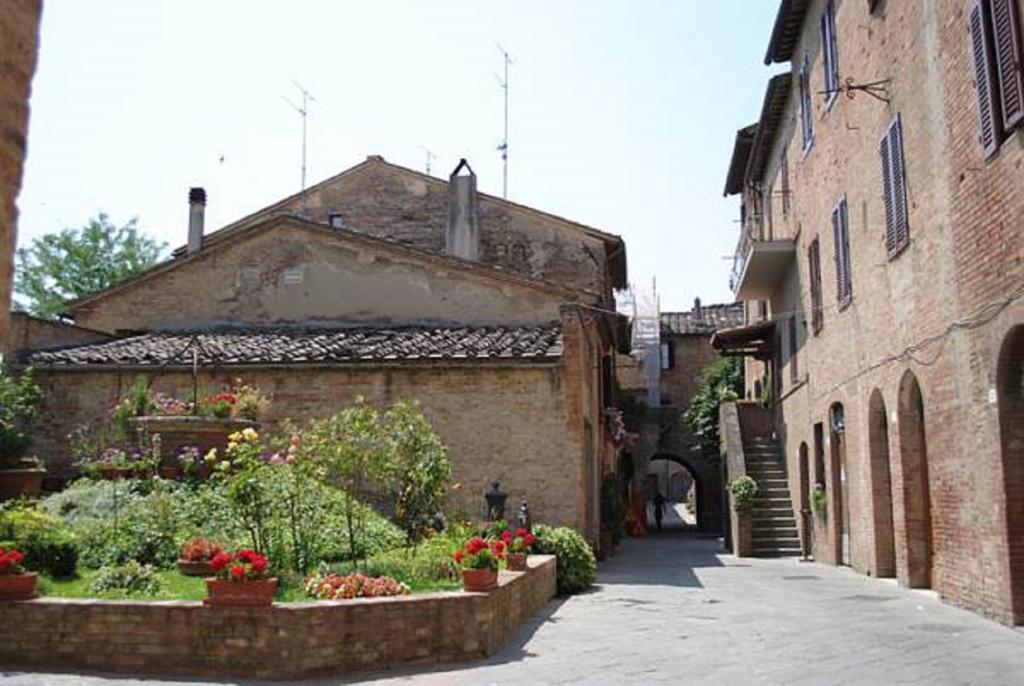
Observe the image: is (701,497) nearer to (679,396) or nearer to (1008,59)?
(679,396)

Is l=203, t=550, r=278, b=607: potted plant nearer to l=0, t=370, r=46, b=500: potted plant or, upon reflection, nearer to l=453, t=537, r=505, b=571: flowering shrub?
l=453, t=537, r=505, b=571: flowering shrub

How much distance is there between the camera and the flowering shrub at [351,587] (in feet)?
27.7

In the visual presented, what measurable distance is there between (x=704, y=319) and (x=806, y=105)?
21286mm

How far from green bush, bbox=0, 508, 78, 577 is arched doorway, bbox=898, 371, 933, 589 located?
10.2 m

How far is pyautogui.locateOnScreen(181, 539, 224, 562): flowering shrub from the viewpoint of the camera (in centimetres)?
1009

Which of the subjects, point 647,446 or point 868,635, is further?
point 647,446

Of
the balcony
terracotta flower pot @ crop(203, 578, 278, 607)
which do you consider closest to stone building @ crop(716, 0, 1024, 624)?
the balcony

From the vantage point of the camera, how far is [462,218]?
2467cm

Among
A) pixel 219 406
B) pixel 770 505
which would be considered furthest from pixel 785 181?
pixel 219 406

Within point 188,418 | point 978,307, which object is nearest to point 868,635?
point 978,307

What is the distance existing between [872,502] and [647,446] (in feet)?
69.8

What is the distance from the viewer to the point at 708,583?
1486cm

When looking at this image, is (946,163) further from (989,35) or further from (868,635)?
(868,635)

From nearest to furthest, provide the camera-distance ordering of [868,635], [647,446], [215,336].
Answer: [868,635] → [215,336] → [647,446]
